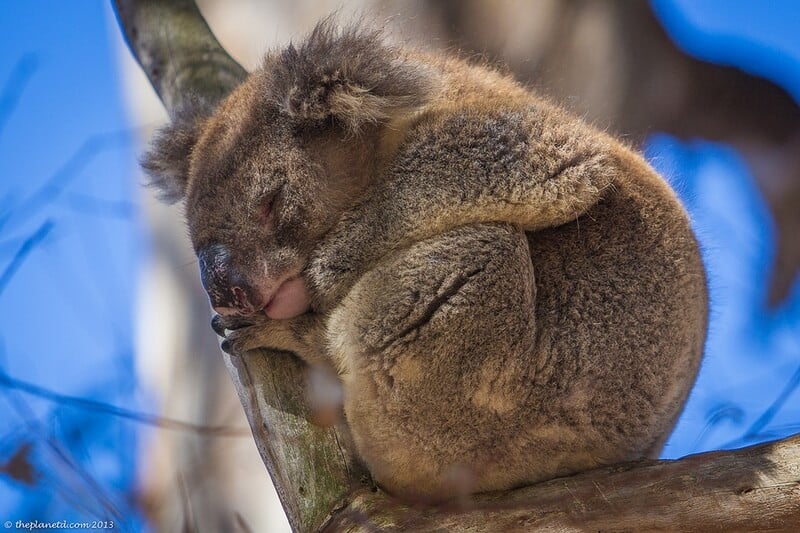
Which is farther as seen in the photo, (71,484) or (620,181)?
(620,181)

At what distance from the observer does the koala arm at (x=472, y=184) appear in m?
2.35

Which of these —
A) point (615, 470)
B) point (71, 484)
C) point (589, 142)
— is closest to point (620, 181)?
point (589, 142)

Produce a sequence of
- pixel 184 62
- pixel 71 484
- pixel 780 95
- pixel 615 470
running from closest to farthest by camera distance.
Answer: pixel 71 484 < pixel 615 470 < pixel 184 62 < pixel 780 95

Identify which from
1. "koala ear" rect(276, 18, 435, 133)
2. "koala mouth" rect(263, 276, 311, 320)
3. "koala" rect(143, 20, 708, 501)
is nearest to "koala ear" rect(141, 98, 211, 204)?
"koala" rect(143, 20, 708, 501)

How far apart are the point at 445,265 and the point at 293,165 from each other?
66 centimetres

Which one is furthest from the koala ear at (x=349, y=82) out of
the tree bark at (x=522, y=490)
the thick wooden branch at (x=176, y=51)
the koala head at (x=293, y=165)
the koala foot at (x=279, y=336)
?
the thick wooden branch at (x=176, y=51)

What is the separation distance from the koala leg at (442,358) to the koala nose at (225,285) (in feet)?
1.00

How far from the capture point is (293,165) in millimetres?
2498

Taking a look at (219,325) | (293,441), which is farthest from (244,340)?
(293,441)

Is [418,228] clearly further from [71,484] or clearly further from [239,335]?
[71,484]

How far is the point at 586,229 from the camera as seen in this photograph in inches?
96.0

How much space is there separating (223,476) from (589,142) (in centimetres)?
282

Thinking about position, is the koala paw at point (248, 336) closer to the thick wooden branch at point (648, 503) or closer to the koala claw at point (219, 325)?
the koala claw at point (219, 325)

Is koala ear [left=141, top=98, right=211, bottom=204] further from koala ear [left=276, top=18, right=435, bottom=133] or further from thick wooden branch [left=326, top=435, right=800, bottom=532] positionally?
thick wooden branch [left=326, top=435, right=800, bottom=532]
